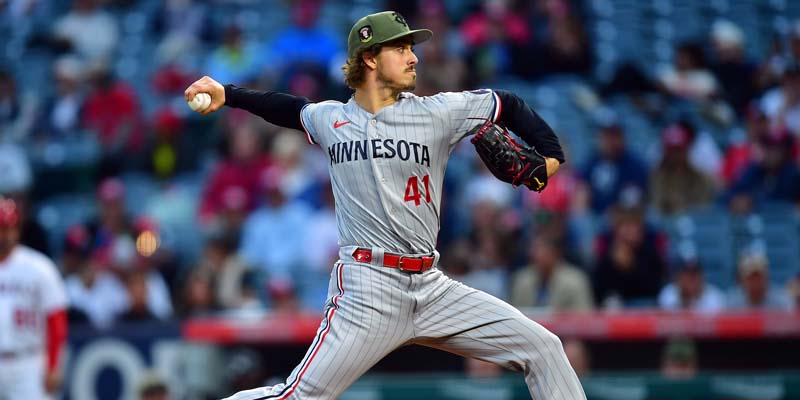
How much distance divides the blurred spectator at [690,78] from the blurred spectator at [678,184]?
1.32m

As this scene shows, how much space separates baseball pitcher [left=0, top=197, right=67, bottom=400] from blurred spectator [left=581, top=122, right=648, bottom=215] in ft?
15.6

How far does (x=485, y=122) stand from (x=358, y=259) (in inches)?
29.3

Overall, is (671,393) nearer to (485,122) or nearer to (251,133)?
(485,122)

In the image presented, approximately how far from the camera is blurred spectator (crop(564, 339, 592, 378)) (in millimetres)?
7980

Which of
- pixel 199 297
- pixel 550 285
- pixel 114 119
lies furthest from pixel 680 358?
pixel 114 119

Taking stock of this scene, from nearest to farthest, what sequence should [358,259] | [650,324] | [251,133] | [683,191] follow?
1. [358,259]
2. [650,324]
3. [683,191]
4. [251,133]

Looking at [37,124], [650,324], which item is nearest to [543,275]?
[650,324]

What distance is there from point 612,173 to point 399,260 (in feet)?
19.5

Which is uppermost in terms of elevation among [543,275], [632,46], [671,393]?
[632,46]

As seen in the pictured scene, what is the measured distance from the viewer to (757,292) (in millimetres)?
8625

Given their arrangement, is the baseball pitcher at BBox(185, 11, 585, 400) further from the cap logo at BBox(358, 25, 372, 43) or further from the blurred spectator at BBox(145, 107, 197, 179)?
the blurred spectator at BBox(145, 107, 197, 179)

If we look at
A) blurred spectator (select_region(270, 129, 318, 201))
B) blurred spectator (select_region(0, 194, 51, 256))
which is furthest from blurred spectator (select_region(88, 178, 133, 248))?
blurred spectator (select_region(270, 129, 318, 201))

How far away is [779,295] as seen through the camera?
8.79 meters

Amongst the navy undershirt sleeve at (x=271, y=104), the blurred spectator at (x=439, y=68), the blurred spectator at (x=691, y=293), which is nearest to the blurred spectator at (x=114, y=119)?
the blurred spectator at (x=439, y=68)
